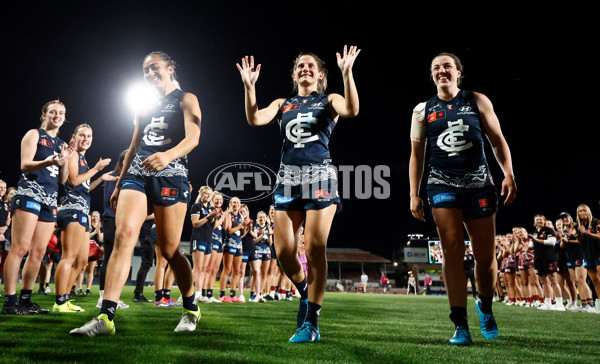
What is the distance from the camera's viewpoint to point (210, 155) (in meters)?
36.8

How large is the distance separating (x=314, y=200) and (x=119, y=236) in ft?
5.33

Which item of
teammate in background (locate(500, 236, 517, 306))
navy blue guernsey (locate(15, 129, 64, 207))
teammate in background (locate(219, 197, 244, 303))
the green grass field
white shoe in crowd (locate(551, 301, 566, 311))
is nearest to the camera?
the green grass field

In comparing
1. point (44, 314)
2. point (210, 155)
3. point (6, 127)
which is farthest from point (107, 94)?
point (44, 314)

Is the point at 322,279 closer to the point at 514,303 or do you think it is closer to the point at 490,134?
the point at 490,134

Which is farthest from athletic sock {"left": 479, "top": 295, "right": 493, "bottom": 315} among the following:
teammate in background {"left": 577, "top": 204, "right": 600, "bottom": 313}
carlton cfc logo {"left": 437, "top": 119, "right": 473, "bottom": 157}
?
teammate in background {"left": 577, "top": 204, "right": 600, "bottom": 313}

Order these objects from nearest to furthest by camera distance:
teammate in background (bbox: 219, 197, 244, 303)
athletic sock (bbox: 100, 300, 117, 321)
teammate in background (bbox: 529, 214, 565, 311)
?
athletic sock (bbox: 100, 300, 117, 321)
teammate in background (bbox: 219, 197, 244, 303)
teammate in background (bbox: 529, 214, 565, 311)

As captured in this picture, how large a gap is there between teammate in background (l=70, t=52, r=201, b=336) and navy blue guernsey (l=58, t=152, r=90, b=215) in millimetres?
1941

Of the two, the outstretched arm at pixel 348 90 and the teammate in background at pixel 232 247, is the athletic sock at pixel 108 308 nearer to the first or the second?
the outstretched arm at pixel 348 90

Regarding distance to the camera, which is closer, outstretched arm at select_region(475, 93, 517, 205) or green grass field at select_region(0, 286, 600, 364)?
green grass field at select_region(0, 286, 600, 364)

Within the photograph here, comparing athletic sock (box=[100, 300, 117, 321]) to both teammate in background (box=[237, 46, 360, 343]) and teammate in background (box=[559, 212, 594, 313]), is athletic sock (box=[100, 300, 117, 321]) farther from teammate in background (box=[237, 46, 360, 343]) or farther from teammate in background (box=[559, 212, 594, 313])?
teammate in background (box=[559, 212, 594, 313])

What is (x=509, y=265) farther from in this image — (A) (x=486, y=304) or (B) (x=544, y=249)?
(A) (x=486, y=304)

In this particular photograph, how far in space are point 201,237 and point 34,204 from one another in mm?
4562

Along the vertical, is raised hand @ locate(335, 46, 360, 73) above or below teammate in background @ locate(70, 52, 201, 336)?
above

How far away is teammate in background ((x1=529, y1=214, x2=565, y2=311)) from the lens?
11555mm
